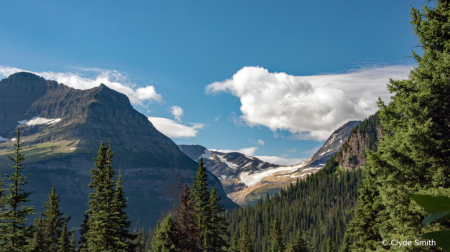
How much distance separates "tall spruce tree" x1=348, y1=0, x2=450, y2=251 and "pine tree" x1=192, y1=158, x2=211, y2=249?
24.6m

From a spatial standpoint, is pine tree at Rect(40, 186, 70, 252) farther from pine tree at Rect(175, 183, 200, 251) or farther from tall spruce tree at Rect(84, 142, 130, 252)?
pine tree at Rect(175, 183, 200, 251)

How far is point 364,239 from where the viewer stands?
23078 mm

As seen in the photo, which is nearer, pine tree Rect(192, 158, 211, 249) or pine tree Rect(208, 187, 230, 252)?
pine tree Rect(192, 158, 211, 249)

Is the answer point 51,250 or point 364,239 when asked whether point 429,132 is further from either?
point 51,250

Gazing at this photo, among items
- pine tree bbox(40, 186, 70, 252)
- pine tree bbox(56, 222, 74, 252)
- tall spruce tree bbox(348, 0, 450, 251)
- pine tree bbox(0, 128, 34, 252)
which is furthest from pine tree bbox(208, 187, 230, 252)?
pine tree bbox(56, 222, 74, 252)

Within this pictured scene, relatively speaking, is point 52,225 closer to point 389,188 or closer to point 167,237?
point 167,237

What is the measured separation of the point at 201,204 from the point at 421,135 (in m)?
28.6

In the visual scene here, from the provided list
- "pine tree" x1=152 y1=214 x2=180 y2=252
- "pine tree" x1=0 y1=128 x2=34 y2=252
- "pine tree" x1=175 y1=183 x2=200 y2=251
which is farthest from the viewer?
"pine tree" x1=175 y1=183 x2=200 y2=251

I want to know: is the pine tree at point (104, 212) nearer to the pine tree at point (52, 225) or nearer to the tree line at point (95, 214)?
the tree line at point (95, 214)

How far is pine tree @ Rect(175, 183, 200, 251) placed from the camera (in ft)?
107

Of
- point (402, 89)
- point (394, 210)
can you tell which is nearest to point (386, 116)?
point (402, 89)

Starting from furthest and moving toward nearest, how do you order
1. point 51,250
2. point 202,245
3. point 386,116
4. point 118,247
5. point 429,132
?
point 51,250 < point 202,245 < point 118,247 < point 386,116 < point 429,132

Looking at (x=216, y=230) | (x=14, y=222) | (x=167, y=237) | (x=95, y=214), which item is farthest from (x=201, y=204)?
(x=14, y=222)

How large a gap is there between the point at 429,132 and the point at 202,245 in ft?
94.5
